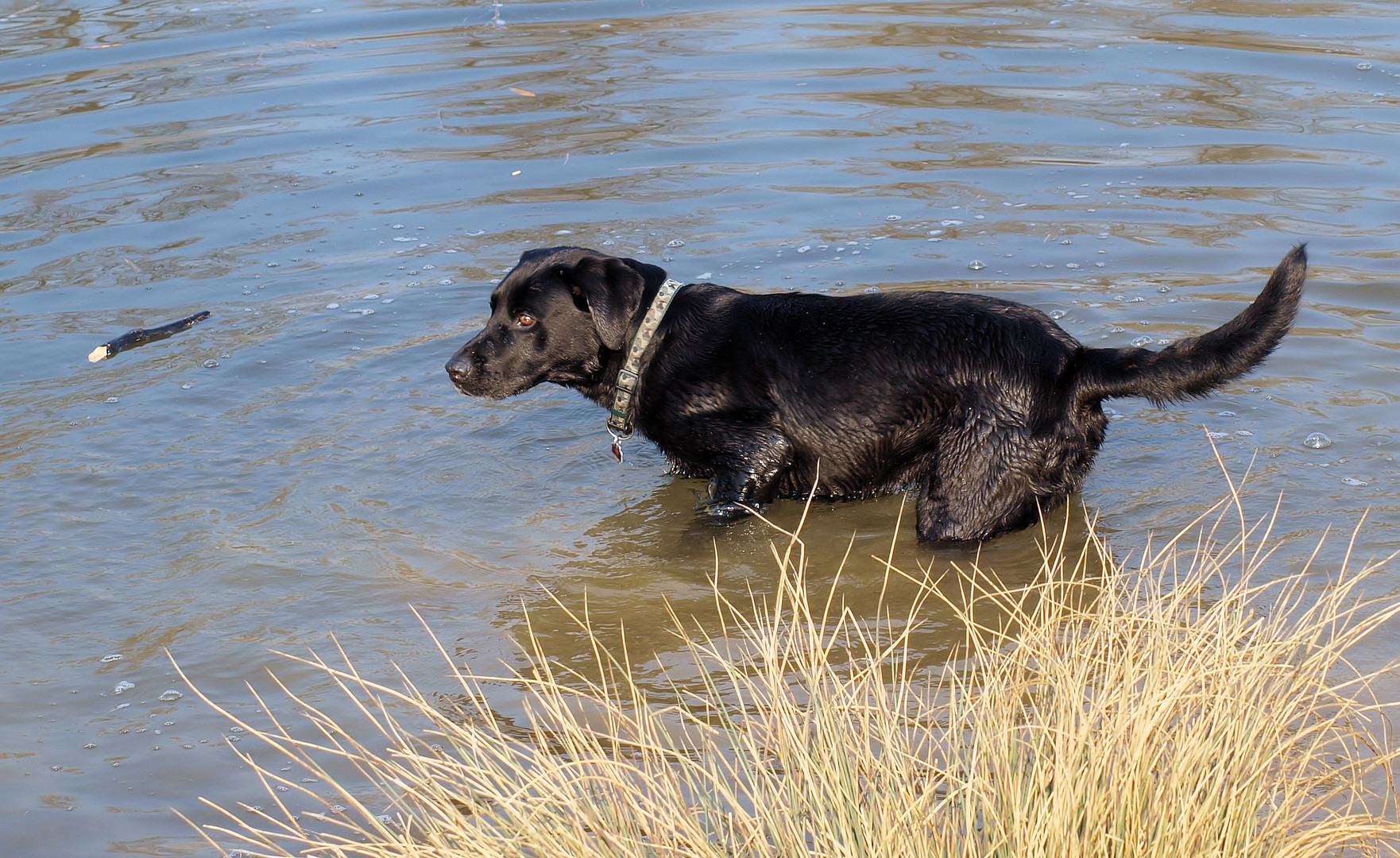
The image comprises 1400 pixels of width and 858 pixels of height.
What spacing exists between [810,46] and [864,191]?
3818 millimetres

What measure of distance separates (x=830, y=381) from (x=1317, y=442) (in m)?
2.14

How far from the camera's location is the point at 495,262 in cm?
809

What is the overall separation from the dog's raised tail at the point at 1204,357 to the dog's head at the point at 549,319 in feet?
5.93

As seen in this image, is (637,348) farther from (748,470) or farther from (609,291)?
(748,470)

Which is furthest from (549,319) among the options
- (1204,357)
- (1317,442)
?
(1317,442)

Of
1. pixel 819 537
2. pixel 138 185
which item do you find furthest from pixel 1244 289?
pixel 138 185

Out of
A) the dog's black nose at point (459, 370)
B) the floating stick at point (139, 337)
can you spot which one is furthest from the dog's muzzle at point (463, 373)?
the floating stick at point (139, 337)

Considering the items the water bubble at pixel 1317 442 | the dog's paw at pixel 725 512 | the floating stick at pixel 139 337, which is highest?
the floating stick at pixel 139 337

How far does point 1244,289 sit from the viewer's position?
278 inches

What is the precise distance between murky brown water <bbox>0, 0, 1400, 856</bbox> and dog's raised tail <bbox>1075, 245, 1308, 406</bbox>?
0.74 metres

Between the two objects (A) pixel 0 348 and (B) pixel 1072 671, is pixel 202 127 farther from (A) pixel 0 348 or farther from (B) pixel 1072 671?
(B) pixel 1072 671

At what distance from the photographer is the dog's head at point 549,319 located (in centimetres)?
523

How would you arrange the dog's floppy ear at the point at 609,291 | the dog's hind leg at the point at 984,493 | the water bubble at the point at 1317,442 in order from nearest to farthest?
1. the dog's hind leg at the point at 984,493
2. the dog's floppy ear at the point at 609,291
3. the water bubble at the point at 1317,442

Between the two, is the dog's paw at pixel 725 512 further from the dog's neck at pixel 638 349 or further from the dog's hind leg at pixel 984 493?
the dog's hind leg at pixel 984 493
